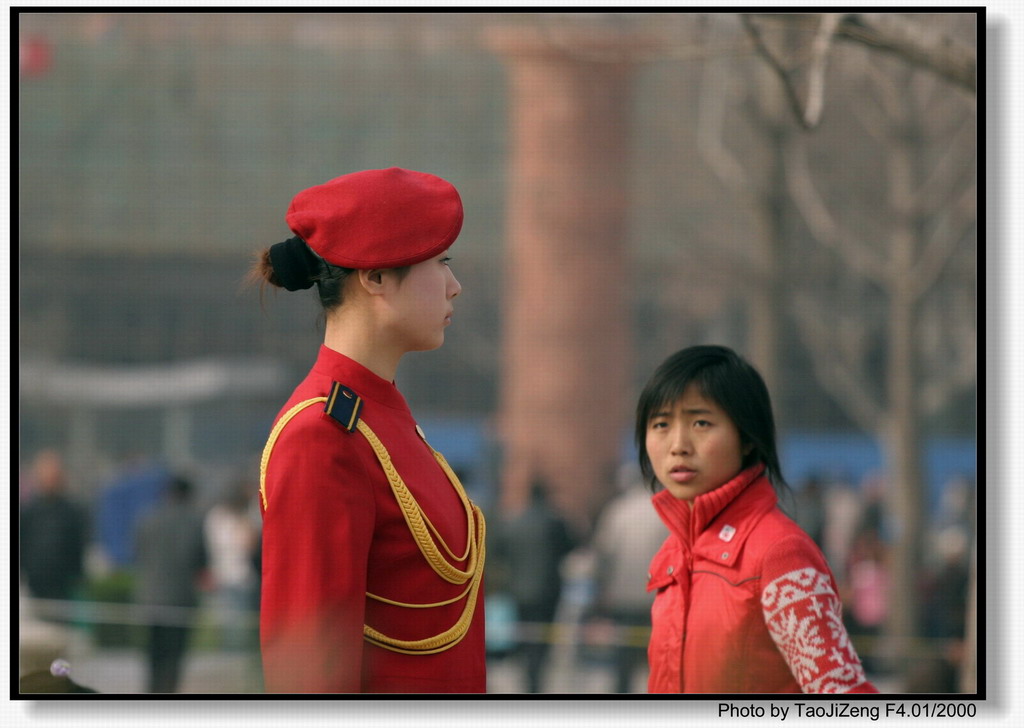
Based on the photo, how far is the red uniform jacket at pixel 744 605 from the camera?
2074mm

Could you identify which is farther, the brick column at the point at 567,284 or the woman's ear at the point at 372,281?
the brick column at the point at 567,284

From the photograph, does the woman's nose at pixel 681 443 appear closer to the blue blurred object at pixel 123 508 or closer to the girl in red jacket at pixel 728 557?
the girl in red jacket at pixel 728 557

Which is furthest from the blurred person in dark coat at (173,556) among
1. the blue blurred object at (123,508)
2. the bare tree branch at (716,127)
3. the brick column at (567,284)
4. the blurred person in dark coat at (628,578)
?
the bare tree branch at (716,127)

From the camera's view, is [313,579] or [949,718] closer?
[313,579]

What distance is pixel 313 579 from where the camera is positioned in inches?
74.1

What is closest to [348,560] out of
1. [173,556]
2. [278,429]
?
[278,429]

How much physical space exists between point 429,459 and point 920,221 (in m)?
5.68

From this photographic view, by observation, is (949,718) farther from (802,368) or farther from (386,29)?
(802,368)

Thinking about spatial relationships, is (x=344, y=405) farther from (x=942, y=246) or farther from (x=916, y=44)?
(x=942, y=246)

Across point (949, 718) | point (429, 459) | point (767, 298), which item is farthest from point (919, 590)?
point (429, 459)

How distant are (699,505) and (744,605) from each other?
0.65ft

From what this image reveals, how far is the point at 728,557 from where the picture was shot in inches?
87.0

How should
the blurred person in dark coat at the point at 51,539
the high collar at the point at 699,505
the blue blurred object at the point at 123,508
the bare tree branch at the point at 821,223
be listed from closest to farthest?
the high collar at the point at 699,505 < the blurred person in dark coat at the point at 51,539 < the bare tree branch at the point at 821,223 < the blue blurred object at the point at 123,508

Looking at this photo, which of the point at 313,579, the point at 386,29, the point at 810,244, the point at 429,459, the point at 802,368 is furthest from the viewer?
the point at 802,368
